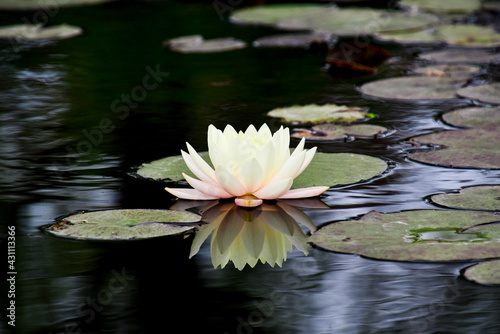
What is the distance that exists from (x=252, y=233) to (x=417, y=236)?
1.65ft

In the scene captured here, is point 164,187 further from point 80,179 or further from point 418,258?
point 418,258

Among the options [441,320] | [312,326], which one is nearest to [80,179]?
[312,326]

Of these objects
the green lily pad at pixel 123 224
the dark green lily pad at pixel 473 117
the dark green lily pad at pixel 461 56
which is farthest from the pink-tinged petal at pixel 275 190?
the dark green lily pad at pixel 461 56

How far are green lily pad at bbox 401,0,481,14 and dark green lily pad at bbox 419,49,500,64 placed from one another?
173cm

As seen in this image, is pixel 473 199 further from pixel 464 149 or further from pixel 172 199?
pixel 172 199

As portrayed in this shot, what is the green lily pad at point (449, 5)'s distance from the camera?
6.54m

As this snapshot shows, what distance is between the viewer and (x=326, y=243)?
6.81 feet

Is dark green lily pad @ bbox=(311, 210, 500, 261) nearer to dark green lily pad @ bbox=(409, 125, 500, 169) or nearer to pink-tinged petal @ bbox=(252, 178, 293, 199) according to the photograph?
pink-tinged petal @ bbox=(252, 178, 293, 199)

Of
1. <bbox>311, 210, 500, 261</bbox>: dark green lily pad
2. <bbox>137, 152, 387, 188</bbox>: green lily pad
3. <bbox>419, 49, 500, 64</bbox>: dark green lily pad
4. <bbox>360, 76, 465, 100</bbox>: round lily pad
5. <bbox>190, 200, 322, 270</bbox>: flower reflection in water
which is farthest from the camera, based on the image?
<bbox>419, 49, 500, 64</bbox>: dark green lily pad

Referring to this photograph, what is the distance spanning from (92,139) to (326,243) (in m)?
1.58

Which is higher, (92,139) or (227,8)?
(227,8)

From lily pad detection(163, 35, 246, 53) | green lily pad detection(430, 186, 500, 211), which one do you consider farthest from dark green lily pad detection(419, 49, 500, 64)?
green lily pad detection(430, 186, 500, 211)

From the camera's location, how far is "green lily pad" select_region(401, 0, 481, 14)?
6539mm

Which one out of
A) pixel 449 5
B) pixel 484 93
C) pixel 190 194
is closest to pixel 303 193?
pixel 190 194
